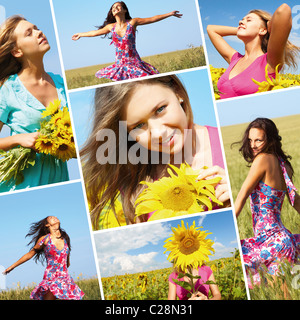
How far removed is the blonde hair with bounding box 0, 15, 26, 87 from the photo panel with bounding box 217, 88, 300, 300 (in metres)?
1.38

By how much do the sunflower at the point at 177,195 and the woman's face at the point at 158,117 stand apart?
0.17 metres

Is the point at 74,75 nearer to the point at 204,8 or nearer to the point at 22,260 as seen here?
the point at 204,8

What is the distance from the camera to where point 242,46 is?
154 inches

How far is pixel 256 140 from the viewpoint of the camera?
3828 millimetres

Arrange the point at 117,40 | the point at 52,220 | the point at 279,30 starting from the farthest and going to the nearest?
the point at 52,220
the point at 117,40
the point at 279,30

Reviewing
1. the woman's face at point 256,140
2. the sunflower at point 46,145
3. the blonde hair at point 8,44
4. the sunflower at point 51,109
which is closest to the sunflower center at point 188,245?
the woman's face at point 256,140

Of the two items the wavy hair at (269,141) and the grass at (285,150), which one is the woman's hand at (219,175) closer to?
the grass at (285,150)

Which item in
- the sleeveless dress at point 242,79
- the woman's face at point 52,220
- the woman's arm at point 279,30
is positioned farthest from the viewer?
the woman's face at point 52,220

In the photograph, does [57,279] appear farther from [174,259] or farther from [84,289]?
[174,259]

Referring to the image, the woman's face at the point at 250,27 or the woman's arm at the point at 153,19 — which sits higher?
the woman's arm at the point at 153,19

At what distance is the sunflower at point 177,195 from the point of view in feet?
12.5

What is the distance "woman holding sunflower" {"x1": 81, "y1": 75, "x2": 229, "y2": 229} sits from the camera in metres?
3.81

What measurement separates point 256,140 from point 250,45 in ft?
2.01

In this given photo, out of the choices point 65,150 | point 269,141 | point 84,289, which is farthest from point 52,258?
point 269,141
